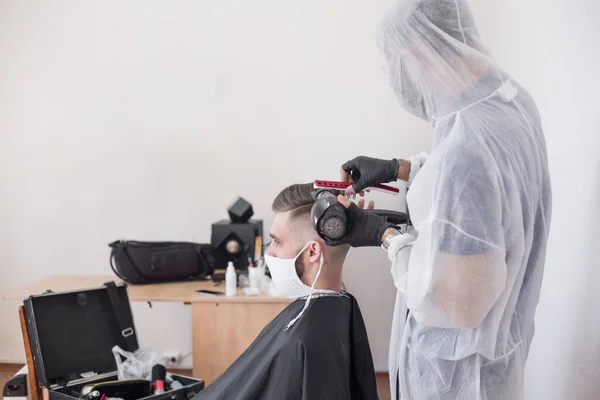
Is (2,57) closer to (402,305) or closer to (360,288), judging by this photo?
(360,288)

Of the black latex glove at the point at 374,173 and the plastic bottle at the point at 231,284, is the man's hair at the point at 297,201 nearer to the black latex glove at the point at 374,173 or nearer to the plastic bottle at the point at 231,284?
the black latex glove at the point at 374,173

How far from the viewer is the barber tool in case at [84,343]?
1.95 m

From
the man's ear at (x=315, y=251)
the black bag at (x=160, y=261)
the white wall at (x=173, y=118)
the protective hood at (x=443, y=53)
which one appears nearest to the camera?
the protective hood at (x=443, y=53)

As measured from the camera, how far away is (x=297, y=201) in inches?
62.6

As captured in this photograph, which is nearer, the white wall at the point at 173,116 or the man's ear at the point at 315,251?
the man's ear at the point at 315,251

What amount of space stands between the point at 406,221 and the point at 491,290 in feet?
1.56

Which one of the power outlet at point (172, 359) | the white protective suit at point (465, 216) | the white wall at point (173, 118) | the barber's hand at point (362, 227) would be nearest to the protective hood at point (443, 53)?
the white protective suit at point (465, 216)

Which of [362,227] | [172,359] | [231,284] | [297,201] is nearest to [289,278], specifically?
[297,201]

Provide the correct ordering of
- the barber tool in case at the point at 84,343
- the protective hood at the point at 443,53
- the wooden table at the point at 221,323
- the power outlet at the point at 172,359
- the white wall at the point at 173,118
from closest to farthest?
the protective hood at the point at 443,53 < the barber tool in case at the point at 84,343 < the wooden table at the point at 221,323 < the white wall at the point at 173,118 < the power outlet at the point at 172,359

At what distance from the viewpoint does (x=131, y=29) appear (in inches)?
120

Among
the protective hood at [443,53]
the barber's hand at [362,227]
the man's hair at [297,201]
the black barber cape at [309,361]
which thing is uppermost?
the protective hood at [443,53]

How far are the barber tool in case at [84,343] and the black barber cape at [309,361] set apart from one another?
0.46 m

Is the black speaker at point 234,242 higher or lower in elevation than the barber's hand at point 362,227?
lower

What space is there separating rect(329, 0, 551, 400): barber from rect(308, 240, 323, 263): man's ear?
7.7 inches
